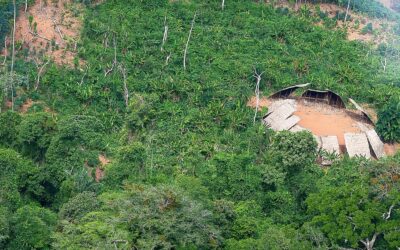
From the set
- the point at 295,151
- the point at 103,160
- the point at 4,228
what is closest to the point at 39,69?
the point at 103,160

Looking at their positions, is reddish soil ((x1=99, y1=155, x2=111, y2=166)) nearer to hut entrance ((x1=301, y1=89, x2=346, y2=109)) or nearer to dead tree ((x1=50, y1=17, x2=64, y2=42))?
dead tree ((x1=50, y1=17, x2=64, y2=42))

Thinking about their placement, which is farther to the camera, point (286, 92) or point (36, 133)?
point (286, 92)

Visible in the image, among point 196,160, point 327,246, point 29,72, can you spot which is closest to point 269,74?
point 196,160

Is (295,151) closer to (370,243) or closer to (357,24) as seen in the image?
(370,243)

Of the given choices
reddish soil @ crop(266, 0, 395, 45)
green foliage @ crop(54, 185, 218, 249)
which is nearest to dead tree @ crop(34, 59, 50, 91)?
green foliage @ crop(54, 185, 218, 249)

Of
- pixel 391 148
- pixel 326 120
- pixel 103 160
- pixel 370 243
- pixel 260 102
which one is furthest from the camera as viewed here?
pixel 260 102

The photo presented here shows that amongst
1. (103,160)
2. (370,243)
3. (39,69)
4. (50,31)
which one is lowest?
(103,160)

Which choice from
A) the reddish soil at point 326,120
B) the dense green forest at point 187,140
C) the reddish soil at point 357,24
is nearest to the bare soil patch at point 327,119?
the reddish soil at point 326,120

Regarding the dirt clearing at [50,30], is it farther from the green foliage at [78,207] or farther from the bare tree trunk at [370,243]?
the bare tree trunk at [370,243]
